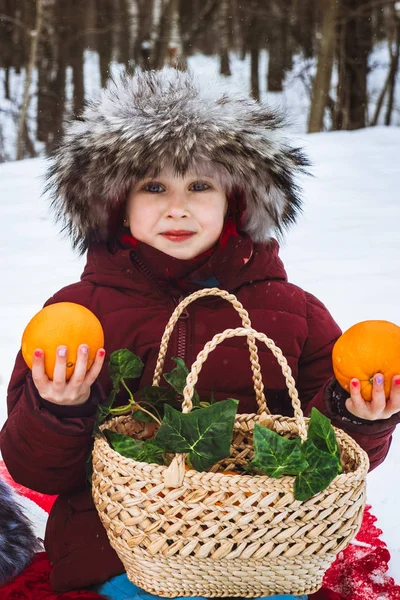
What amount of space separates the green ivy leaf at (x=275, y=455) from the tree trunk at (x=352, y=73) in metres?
10.4

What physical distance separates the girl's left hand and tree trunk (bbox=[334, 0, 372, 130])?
33.2 feet

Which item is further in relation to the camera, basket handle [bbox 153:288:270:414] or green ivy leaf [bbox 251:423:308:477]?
basket handle [bbox 153:288:270:414]

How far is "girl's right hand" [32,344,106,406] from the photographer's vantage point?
4.74 ft

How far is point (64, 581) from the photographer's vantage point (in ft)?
5.78

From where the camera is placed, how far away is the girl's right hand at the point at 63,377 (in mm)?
1443

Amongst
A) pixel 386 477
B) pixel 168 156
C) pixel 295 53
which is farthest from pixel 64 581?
pixel 295 53

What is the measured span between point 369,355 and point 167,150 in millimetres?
716

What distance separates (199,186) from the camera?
1.92 metres

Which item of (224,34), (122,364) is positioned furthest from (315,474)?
(224,34)

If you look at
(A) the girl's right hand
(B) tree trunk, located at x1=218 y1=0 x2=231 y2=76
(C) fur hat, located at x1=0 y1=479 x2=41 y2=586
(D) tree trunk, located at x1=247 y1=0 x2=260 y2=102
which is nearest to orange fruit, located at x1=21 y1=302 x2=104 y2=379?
(A) the girl's right hand

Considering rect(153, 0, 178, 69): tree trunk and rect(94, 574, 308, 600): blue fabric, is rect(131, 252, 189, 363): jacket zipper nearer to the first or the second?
rect(94, 574, 308, 600): blue fabric

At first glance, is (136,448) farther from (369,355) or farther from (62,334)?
(369,355)

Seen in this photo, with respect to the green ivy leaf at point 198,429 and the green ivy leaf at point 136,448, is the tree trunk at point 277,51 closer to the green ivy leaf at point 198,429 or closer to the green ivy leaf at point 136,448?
the green ivy leaf at point 136,448

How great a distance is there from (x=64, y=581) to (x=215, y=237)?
913 millimetres
